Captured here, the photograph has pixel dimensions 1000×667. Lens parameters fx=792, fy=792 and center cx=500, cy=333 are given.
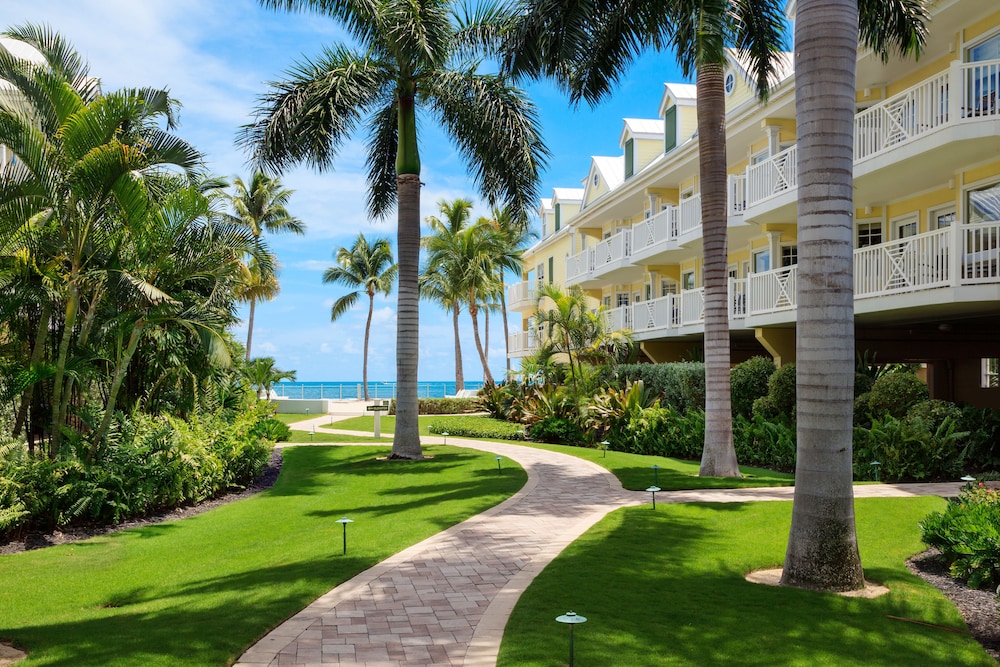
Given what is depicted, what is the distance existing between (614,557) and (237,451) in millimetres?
9703

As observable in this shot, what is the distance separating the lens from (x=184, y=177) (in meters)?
15.7

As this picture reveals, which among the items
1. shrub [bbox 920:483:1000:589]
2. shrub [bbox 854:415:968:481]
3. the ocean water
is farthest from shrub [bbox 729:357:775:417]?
the ocean water

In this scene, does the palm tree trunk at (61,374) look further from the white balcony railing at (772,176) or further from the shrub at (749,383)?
the shrub at (749,383)

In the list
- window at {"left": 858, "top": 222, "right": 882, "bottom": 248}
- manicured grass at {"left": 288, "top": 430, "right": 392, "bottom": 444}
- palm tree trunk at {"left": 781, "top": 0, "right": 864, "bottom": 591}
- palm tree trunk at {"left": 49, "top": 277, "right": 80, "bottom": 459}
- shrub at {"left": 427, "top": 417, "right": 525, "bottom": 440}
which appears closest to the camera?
palm tree trunk at {"left": 781, "top": 0, "right": 864, "bottom": 591}

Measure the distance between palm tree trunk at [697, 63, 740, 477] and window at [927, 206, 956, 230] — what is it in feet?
18.4

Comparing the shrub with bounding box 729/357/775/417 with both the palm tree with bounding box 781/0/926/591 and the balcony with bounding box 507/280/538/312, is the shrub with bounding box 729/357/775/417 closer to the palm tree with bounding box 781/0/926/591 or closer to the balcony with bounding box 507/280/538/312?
the palm tree with bounding box 781/0/926/591

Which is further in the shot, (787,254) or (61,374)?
(787,254)

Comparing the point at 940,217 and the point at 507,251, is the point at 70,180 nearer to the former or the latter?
the point at 940,217

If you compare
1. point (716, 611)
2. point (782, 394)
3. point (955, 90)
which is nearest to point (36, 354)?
point (716, 611)

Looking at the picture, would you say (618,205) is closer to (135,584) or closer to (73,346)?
(73,346)

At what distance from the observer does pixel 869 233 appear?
19297 millimetres

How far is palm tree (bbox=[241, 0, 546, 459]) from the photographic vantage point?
57.6ft

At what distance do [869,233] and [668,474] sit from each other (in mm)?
8977

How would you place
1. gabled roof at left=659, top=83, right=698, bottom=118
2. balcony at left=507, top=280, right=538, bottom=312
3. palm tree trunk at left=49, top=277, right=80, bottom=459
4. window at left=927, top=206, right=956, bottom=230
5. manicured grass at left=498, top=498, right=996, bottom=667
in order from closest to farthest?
manicured grass at left=498, top=498, right=996, bottom=667, palm tree trunk at left=49, top=277, right=80, bottom=459, window at left=927, top=206, right=956, bottom=230, gabled roof at left=659, top=83, right=698, bottom=118, balcony at left=507, top=280, right=538, bottom=312
